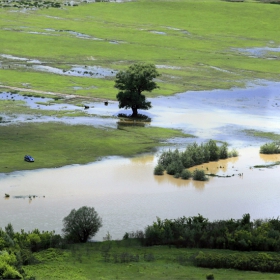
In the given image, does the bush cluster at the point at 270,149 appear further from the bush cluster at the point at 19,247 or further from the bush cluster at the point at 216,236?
the bush cluster at the point at 19,247

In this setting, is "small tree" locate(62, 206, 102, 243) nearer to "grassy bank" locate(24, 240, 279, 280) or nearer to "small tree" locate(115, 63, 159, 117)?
"grassy bank" locate(24, 240, 279, 280)

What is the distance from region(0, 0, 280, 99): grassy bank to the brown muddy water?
3021 centimetres

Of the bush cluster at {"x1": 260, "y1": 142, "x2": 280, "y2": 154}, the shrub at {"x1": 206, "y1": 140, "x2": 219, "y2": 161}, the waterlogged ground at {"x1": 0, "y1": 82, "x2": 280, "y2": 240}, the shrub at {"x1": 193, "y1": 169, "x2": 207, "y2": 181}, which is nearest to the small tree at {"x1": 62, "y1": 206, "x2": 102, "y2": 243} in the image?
the waterlogged ground at {"x1": 0, "y1": 82, "x2": 280, "y2": 240}

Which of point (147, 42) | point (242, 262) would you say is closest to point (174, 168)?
point (242, 262)

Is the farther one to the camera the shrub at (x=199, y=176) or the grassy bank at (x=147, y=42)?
the grassy bank at (x=147, y=42)

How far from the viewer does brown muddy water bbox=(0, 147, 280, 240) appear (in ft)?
150

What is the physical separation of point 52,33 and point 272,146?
69600 mm

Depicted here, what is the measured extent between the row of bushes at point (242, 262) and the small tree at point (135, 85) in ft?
135

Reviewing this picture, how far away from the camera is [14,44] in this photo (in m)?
117

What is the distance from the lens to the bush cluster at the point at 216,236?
39000 millimetres

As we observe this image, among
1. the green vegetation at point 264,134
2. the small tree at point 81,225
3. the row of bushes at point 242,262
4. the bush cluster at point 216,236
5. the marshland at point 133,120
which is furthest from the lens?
the green vegetation at point 264,134

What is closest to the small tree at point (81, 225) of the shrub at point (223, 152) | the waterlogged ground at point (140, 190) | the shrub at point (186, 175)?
the waterlogged ground at point (140, 190)

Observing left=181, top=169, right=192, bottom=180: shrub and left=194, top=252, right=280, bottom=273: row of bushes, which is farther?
left=181, top=169, right=192, bottom=180: shrub

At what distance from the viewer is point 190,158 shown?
60031 mm
